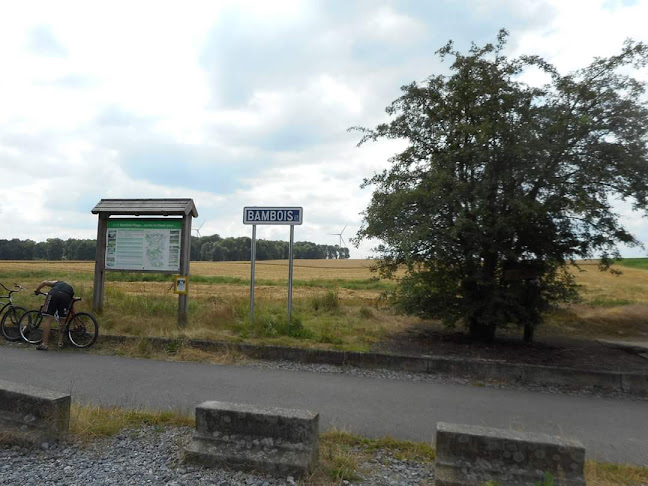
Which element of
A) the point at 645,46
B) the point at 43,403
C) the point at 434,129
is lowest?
the point at 43,403

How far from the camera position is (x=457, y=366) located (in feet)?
24.0

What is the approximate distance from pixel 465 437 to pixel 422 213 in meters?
5.76

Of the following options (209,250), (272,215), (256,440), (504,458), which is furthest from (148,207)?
(209,250)

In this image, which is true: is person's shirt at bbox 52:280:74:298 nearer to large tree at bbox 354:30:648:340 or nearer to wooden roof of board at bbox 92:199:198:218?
wooden roof of board at bbox 92:199:198:218

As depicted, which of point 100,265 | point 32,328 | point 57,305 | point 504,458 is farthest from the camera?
point 100,265

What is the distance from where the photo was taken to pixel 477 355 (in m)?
8.53

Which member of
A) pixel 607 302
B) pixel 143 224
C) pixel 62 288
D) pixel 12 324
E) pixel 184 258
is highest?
pixel 143 224

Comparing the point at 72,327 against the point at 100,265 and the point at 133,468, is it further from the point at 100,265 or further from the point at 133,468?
the point at 133,468

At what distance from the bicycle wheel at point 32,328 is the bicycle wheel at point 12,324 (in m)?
0.18

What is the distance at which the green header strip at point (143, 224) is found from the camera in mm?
10461

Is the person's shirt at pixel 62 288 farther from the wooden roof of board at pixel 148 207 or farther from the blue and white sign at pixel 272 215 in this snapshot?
the blue and white sign at pixel 272 215

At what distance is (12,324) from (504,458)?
9.57 meters

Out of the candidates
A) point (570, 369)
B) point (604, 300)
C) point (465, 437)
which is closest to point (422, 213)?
point (570, 369)

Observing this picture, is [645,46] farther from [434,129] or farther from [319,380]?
[319,380]
